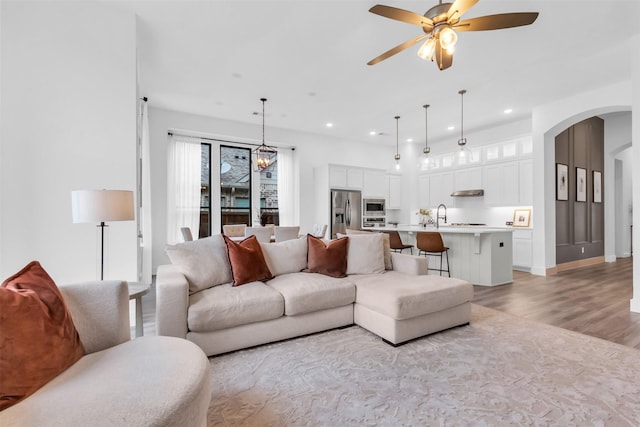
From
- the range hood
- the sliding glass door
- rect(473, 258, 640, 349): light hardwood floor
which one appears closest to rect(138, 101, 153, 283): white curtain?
the sliding glass door

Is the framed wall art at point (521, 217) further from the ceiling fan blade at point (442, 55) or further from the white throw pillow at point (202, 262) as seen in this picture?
the white throw pillow at point (202, 262)

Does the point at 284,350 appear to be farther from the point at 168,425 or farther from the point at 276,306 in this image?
the point at 168,425

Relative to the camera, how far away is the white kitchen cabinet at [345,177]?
6766 millimetres

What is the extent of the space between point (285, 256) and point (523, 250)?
5.09m

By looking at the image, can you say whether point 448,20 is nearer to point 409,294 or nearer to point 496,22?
point 496,22

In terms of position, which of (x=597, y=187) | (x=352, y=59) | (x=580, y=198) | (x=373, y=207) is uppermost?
(x=352, y=59)

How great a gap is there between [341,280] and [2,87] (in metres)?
3.39

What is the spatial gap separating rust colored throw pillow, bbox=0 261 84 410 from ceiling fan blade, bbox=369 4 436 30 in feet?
8.27

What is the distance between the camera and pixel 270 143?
673 centimetres

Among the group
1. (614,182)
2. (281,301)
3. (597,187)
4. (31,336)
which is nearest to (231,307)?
(281,301)

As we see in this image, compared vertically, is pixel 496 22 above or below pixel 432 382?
above

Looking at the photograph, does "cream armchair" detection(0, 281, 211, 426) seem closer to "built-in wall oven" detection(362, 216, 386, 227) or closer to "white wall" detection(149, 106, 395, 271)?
"white wall" detection(149, 106, 395, 271)

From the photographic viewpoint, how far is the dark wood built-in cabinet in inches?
235

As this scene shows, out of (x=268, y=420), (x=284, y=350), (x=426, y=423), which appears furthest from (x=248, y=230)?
(x=426, y=423)
